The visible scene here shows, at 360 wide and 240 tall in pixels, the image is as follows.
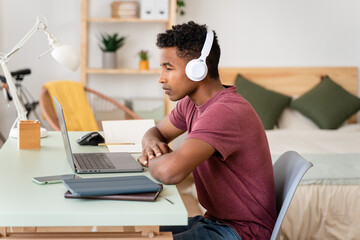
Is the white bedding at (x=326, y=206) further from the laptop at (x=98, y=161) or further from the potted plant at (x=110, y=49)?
the potted plant at (x=110, y=49)

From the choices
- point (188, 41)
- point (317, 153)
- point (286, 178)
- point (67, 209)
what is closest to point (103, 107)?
point (317, 153)

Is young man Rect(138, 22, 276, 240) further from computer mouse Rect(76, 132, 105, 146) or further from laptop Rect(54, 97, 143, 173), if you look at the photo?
computer mouse Rect(76, 132, 105, 146)

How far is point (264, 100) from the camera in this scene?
180 inches

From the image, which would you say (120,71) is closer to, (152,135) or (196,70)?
(152,135)

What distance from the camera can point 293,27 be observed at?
15.8 ft

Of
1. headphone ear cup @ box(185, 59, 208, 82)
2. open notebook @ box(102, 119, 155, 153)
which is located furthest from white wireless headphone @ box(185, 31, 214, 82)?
open notebook @ box(102, 119, 155, 153)

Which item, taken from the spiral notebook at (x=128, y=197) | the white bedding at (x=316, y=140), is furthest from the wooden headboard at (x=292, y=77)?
the spiral notebook at (x=128, y=197)

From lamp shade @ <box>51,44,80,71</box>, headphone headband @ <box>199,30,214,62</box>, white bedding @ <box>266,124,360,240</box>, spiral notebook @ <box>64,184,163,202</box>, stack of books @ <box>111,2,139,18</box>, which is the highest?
stack of books @ <box>111,2,139,18</box>

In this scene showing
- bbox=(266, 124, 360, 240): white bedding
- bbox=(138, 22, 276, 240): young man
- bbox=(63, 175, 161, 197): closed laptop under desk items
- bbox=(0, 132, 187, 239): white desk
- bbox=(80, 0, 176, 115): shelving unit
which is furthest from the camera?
bbox=(80, 0, 176, 115): shelving unit

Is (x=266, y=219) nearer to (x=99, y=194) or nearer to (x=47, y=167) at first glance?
(x=99, y=194)

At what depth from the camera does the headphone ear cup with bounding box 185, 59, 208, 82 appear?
1827 mm

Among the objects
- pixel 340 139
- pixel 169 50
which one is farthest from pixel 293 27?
pixel 169 50

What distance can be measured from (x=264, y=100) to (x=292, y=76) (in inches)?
18.3

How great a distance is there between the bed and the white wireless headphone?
49.5 inches
